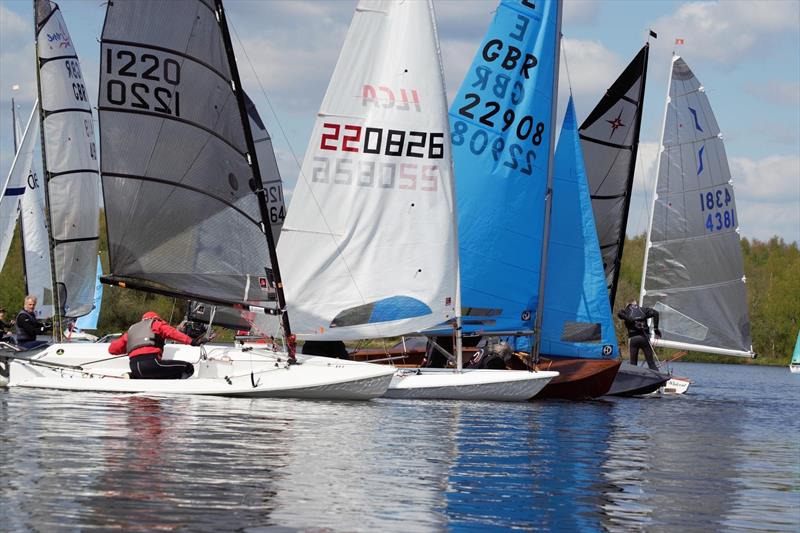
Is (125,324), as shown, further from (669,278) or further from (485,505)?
(485,505)

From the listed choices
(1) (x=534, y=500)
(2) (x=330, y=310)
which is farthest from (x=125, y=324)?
(1) (x=534, y=500)

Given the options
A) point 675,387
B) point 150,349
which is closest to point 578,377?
point 675,387

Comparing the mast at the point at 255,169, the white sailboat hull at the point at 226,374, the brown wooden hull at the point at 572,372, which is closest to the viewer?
the white sailboat hull at the point at 226,374

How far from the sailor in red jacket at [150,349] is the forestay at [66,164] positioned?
26.8 feet

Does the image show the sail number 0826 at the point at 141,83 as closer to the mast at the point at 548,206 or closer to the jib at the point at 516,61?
the jib at the point at 516,61

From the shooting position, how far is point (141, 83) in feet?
68.8

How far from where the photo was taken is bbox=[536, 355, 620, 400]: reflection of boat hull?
25047 millimetres

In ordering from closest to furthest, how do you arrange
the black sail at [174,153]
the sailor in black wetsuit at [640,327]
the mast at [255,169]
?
the black sail at [174,153], the mast at [255,169], the sailor in black wetsuit at [640,327]

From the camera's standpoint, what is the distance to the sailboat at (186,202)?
20.8 metres

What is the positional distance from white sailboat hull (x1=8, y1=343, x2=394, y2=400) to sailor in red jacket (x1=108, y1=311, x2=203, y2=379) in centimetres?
19

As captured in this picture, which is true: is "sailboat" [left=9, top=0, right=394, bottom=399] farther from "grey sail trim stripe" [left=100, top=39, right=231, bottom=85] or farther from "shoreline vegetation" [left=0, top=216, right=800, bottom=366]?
"shoreline vegetation" [left=0, top=216, right=800, bottom=366]

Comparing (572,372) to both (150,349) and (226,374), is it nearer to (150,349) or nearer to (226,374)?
(226,374)

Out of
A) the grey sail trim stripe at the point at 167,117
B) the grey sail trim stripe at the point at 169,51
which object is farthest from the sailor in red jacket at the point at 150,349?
the grey sail trim stripe at the point at 169,51

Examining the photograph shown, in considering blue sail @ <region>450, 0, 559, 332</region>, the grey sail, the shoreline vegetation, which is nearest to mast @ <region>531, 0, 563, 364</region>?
blue sail @ <region>450, 0, 559, 332</region>
